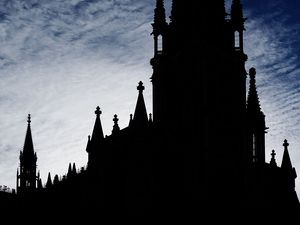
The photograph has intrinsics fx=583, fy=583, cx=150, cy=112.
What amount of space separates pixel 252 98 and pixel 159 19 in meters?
10.7

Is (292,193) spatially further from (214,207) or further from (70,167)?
(70,167)

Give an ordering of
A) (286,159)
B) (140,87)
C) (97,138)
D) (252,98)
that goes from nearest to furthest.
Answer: (140,87), (97,138), (286,159), (252,98)

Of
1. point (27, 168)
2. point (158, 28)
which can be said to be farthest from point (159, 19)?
point (27, 168)

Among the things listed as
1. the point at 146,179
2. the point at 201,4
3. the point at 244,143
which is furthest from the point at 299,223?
the point at 201,4

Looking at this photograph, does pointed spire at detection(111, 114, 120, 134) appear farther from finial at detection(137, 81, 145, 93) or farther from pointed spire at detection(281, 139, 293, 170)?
pointed spire at detection(281, 139, 293, 170)

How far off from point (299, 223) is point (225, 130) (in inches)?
374

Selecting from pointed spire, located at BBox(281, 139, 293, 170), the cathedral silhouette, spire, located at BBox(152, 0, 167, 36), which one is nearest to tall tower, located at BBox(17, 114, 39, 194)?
the cathedral silhouette

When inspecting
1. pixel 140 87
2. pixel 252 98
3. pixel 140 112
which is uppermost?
pixel 252 98

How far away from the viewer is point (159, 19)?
169 ft

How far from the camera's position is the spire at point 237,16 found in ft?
167

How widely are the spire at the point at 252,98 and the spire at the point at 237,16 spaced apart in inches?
162

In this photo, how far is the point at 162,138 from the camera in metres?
45.0

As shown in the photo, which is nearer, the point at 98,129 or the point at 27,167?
the point at 98,129

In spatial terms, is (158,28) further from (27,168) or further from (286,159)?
(27,168)
